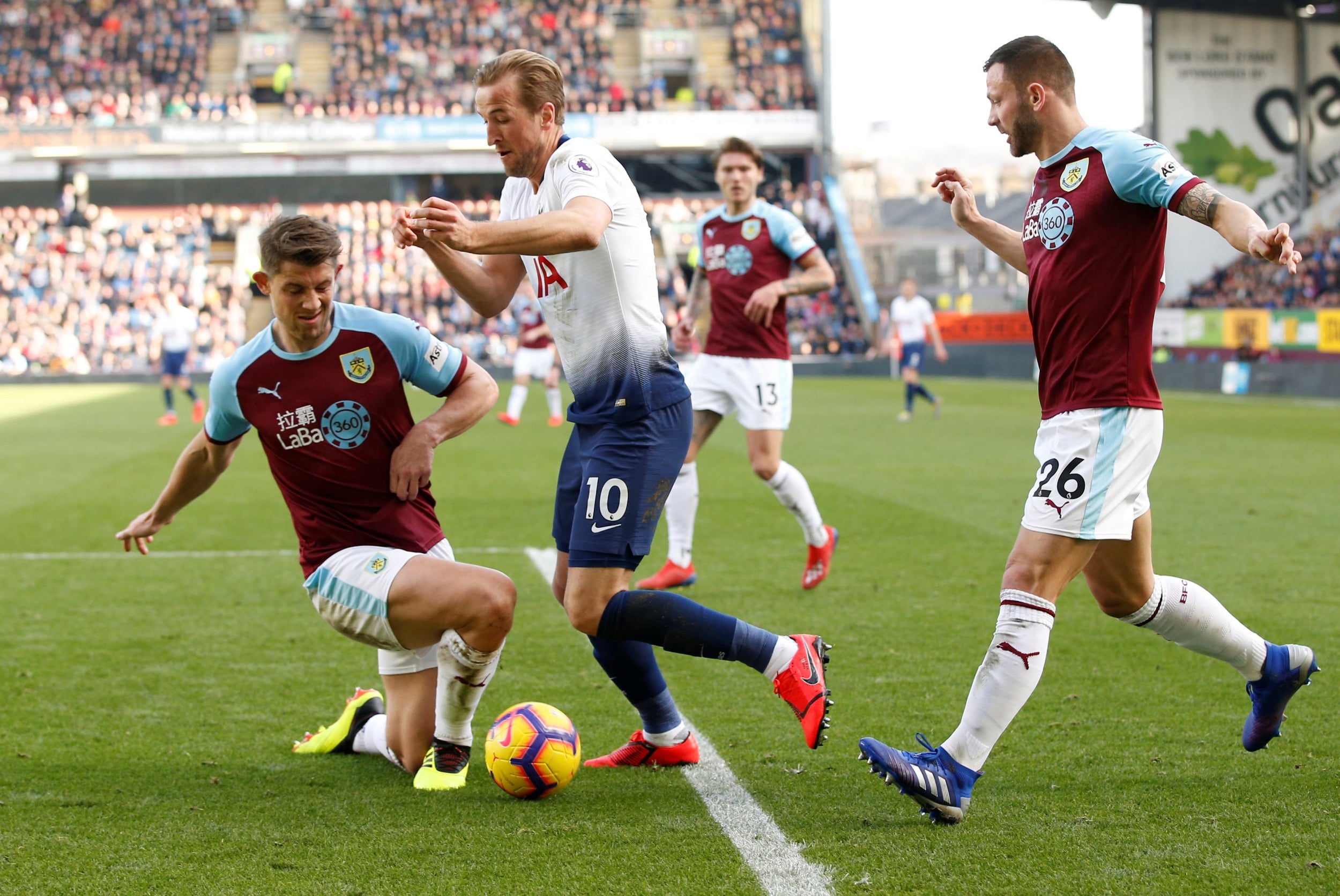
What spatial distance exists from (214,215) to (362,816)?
43556mm

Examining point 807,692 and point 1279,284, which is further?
point 1279,284

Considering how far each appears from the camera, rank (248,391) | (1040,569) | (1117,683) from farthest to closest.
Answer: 1. (1117,683)
2. (248,391)
3. (1040,569)

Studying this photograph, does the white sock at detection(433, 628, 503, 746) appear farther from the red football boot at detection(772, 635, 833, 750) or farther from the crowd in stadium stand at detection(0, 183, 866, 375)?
the crowd in stadium stand at detection(0, 183, 866, 375)

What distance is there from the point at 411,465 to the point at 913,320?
17.9 m

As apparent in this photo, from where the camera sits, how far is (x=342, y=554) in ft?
13.7

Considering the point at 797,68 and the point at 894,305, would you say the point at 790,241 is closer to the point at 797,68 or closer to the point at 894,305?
the point at 894,305

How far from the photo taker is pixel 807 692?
390cm

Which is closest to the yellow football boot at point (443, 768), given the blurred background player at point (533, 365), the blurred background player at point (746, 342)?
the blurred background player at point (746, 342)

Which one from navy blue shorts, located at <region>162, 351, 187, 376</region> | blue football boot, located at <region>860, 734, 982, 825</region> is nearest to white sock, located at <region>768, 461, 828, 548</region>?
blue football boot, located at <region>860, 734, 982, 825</region>

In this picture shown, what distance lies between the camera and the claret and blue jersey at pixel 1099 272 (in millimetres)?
3750

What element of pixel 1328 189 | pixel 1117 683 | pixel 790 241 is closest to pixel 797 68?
pixel 1328 189

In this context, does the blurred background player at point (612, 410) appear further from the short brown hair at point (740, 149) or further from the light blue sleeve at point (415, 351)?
the short brown hair at point (740, 149)

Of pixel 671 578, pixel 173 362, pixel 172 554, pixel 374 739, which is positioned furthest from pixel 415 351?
pixel 173 362

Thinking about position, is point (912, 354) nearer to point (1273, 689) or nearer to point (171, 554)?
point (171, 554)
